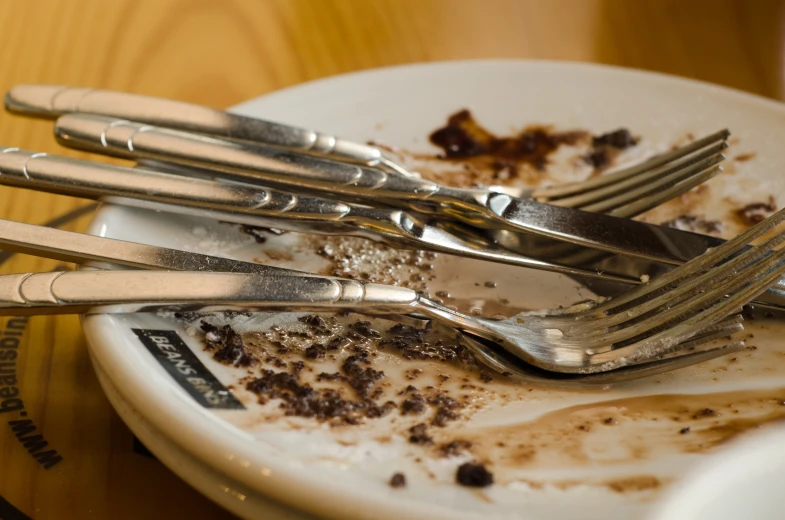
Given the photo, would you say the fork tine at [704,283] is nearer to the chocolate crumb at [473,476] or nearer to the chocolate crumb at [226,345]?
the chocolate crumb at [473,476]

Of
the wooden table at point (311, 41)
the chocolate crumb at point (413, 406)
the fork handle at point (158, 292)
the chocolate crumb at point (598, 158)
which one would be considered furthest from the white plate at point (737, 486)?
the wooden table at point (311, 41)

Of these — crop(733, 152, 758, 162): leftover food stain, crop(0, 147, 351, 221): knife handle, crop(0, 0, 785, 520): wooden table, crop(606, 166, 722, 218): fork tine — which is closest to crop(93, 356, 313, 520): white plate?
crop(0, 147, 351, 221): knife handle

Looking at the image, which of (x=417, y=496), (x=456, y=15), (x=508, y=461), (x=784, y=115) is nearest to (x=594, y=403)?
(x=508, y=461)

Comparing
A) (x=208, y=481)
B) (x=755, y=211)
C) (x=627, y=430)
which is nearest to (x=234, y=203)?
(x=208, y=481)

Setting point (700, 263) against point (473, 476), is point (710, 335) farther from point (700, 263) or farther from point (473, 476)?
point (473, 476)

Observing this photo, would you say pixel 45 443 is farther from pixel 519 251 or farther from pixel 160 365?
pixel 519 251

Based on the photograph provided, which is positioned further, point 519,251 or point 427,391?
point 519,251
